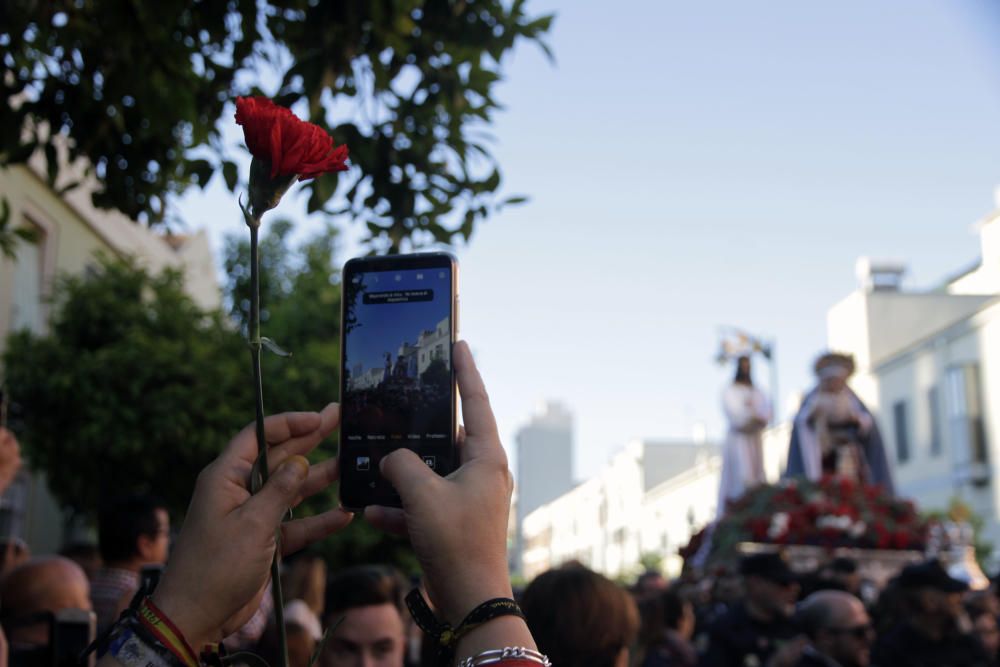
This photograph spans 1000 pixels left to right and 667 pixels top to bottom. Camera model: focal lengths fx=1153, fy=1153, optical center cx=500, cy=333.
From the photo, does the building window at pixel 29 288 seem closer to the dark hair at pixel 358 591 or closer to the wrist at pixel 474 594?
the dark hair at pixel 358 591

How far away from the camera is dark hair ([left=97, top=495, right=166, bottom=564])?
459 cm

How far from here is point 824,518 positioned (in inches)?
329

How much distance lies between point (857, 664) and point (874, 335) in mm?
16863

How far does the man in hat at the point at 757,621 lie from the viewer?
6.15 meters

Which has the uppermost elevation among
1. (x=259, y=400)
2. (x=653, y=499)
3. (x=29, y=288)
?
(x=29, y=288)

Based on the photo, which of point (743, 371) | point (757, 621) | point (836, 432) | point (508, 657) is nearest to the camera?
point (508, 657)

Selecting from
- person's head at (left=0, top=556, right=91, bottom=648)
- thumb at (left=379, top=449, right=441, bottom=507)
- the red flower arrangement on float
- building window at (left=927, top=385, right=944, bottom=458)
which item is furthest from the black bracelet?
building window at (left=927, top=385, right=944, bottom=458)

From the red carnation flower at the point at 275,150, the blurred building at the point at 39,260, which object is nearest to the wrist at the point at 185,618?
the red carnation flower at the point at 275,150

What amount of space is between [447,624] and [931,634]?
524cm

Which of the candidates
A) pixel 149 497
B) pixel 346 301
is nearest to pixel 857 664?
pixel 149 497

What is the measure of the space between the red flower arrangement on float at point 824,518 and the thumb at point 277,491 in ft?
24.0

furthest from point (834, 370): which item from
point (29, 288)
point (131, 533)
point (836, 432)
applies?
point (29, 288)

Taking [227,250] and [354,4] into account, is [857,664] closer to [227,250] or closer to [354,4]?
[354,4]

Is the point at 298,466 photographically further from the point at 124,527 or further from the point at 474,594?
the point at 124,527
